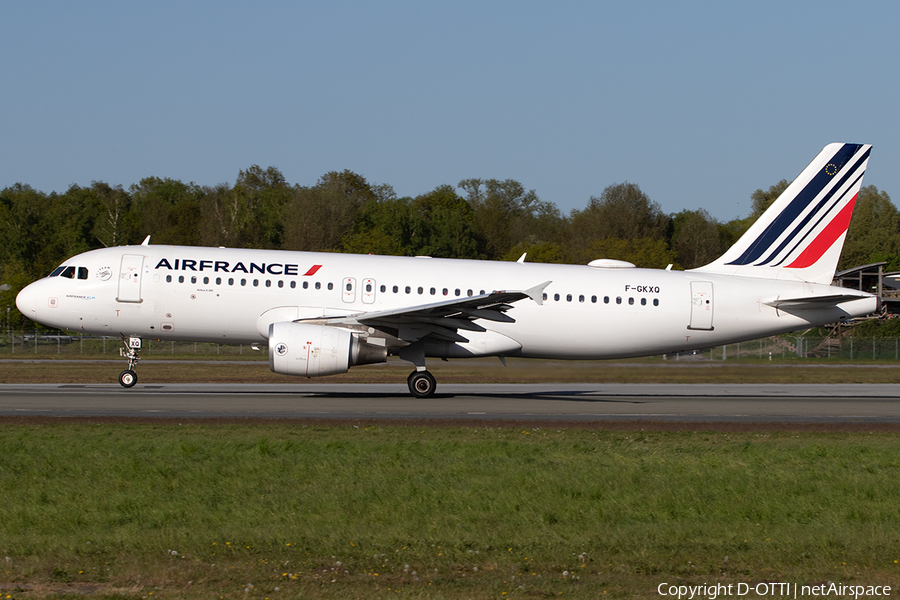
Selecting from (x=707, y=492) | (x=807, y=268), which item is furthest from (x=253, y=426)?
(x=807, y=268)

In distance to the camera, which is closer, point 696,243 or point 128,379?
point 128,379

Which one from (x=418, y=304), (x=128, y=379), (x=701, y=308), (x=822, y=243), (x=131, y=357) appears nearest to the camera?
(x=418, y=304)

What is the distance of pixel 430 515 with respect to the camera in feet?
32.8

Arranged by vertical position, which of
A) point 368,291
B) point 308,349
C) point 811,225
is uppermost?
point 811,225

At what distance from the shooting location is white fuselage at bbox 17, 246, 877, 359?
23.3m

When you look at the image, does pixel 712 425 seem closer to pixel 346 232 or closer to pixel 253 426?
pixel 253 426

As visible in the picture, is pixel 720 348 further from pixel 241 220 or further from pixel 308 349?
pixel 241 220

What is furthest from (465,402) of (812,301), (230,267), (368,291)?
(812,301)

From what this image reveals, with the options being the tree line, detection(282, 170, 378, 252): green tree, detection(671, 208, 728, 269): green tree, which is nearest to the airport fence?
the tree line

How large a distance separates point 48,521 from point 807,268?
73.6ft

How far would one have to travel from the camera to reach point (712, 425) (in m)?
18.7

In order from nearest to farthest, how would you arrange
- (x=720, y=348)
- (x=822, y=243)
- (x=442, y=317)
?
1. (x=442, y=317)
2. (x=822, y=243)
3. (x=720, y=348)

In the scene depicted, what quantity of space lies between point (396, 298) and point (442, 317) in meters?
1.77

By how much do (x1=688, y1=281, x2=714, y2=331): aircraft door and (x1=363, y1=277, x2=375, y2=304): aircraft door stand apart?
889 centimetres
